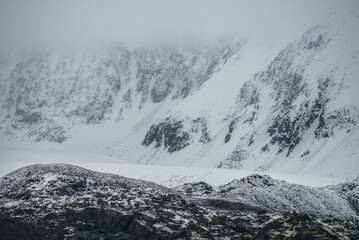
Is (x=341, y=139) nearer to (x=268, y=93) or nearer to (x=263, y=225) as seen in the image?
(x=268, y=93)

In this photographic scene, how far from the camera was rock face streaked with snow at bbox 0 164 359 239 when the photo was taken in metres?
26.7

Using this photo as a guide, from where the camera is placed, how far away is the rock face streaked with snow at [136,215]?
1049 inches

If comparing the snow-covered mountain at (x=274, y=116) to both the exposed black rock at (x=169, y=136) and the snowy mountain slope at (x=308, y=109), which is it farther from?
the exposed black rock at (x=169, y=136)

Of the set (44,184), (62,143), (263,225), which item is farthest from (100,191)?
(62,143)

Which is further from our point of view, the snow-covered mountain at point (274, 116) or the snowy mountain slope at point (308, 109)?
the snow-covered mountain at point (274, 116)

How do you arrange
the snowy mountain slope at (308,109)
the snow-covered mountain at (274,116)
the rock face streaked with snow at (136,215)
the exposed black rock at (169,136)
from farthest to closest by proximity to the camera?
the exposed black rock at (169,136)
the snow-covered mountain at (274,116)
the snowy mountain slope at (308,109)
the rock face streaked with snow at (136,215)

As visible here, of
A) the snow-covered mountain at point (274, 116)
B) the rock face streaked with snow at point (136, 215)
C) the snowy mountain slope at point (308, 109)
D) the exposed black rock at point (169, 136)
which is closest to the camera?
the rock face streaked with snow at point (136, 215)

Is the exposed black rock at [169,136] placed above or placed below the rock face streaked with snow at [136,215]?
above

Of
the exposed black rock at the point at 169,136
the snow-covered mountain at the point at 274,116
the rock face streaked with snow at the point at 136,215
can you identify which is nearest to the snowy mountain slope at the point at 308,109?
the snow-covered mountain at the point at 274,116

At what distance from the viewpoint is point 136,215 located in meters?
28.7

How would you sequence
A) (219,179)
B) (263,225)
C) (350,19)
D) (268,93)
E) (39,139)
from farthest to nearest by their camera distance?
1. (39,139)
2. (268,93)
3. (350,19)
4. (219,179)
5. (263,225)

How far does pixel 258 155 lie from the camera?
322ft

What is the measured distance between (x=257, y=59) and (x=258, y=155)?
6533cm

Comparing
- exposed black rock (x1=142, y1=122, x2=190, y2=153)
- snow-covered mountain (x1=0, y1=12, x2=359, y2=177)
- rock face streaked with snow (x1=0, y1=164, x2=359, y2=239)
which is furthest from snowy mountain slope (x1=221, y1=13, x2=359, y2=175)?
rock face streaked with snow (x1=0, y1=164, x2=359, y2=239)
